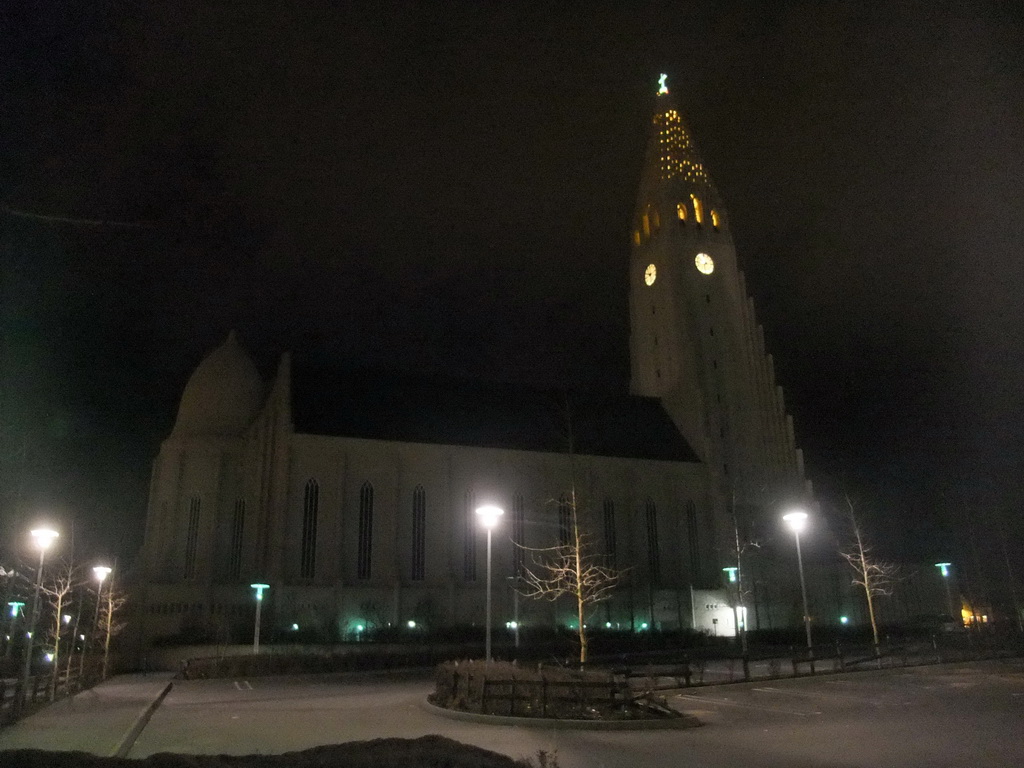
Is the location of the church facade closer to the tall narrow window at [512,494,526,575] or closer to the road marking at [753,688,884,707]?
the tall narrow window at [512,494,526,575]

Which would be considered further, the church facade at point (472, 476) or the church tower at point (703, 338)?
the church tower at point (703, 338)

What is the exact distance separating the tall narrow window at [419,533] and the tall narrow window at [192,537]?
15.6m

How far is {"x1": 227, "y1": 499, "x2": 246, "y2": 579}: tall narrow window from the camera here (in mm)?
55500

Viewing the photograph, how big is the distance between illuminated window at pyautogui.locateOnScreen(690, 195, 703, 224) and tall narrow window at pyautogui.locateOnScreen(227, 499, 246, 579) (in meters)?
47.3

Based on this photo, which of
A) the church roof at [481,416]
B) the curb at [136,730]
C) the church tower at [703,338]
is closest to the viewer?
the curb at [136,730]

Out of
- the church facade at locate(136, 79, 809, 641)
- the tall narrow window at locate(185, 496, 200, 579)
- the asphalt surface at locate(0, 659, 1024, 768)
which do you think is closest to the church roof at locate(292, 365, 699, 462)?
the church facade at locate(136, 79, 809, 641)

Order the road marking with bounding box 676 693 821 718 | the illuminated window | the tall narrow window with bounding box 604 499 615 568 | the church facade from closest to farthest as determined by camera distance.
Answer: the road marking with bounding box 676 693 821 718 < the church facade < the tall narrow window with bounding box 604 499 615 568 < the illuminated window

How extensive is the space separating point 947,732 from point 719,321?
5790 centimetres

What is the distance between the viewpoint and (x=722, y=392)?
68750 millimetres

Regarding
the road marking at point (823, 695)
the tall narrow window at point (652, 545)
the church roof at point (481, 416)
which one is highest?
the church roof at point (481, 416)

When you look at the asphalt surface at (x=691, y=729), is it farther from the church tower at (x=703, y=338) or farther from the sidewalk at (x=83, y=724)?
the church tower at (x=703, y=338)

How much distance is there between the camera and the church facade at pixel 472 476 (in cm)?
5197

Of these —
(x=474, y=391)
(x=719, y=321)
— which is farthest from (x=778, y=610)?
(x=474, y=391)

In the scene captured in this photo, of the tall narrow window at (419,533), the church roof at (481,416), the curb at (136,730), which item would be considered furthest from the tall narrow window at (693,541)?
the curb at (136,730)
